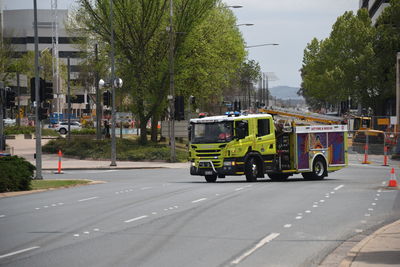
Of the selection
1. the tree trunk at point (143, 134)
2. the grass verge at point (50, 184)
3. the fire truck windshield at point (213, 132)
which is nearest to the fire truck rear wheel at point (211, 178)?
the fire truck windshield at point (213, 132)

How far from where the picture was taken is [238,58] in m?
69.9

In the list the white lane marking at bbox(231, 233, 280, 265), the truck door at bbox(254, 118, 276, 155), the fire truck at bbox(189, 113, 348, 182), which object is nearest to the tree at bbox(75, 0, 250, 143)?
Result: the fire truck at bbox(189, 113, 348, 182)

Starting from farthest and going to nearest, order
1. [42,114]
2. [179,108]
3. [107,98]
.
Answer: [107,98]
[179,108]
[42,114]

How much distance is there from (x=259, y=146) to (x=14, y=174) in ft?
32.7

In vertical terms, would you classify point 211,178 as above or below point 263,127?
below

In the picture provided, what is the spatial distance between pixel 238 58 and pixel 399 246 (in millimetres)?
57552

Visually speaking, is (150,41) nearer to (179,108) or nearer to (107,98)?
(107,98)

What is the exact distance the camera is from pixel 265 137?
104 ft

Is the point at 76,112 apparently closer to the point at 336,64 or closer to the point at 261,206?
the point at 336,64

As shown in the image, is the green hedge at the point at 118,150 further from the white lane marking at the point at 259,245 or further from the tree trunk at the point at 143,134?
the white lane marking at the point at 259,245

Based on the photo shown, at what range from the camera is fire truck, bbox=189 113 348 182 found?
30875 mm

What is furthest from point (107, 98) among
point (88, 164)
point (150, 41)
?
point (150, 41)

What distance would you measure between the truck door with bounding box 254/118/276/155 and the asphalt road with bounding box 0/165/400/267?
443 centimetres

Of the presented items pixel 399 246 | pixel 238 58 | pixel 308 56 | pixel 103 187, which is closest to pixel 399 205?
pixel 399 246
